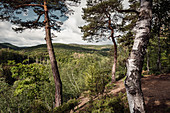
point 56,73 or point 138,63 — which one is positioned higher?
point 138,63

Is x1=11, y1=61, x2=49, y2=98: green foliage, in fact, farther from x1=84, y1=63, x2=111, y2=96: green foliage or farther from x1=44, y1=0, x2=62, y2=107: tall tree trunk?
x1=84, y1=63, x2=111, y2=96: green foliage

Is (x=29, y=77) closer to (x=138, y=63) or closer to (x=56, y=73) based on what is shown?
(x=56, y=73)

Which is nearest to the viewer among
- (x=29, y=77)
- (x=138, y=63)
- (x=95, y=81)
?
(x=138, y=63)

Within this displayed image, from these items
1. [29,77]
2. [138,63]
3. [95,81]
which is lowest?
[95,81]

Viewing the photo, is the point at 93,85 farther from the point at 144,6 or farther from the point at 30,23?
the point at 30,23

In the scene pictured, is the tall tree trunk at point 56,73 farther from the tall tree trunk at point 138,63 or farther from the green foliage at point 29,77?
the tall tree trunk at point 138,63

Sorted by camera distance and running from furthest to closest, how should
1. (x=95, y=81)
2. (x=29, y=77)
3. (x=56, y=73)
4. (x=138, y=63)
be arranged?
1. (x=56, y=73)
2. (x=29, y=77)
3. (x=95, y=81)
4. (x=138, y=63)

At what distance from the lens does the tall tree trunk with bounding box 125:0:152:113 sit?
1.60m

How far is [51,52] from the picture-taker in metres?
4.38

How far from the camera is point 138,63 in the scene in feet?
5.38

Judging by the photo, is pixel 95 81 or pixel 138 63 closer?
pixel 138 63

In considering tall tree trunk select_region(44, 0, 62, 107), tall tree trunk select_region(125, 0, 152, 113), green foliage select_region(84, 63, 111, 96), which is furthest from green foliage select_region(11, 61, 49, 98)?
tall tree trunk select_region(125, 0, 152, 113)

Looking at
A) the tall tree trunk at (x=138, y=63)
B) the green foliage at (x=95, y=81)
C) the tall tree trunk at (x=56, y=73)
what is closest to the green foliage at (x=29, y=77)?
the tall tree trunk at (x=56, y=73)

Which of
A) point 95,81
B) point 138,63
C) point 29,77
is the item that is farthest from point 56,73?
point 138,63
